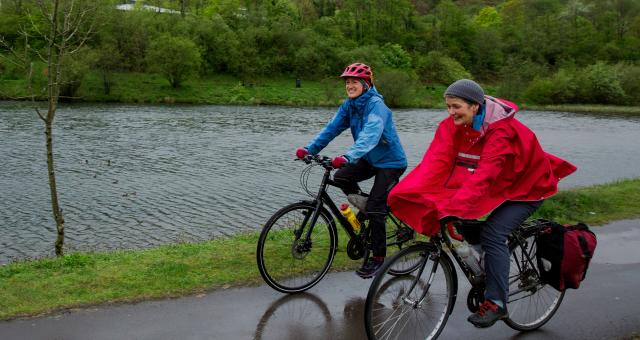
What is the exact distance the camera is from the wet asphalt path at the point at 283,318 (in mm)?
4684

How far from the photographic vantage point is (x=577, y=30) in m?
124

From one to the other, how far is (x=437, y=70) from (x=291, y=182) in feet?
287

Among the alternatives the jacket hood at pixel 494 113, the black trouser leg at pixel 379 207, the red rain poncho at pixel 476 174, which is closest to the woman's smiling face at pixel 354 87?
the black trouser leg at pixel 379 207

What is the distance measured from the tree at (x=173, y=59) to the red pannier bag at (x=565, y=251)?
68772 mm

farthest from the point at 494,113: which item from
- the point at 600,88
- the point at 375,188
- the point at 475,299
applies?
the point at 600,88

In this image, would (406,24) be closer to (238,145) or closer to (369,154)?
(238,145)

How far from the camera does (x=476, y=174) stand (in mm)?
4234

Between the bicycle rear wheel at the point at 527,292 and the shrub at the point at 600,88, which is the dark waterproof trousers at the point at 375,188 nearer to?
the bicycle rear wheel at the point at 527,292

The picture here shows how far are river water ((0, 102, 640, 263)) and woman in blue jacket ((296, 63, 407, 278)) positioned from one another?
8361 millimetres

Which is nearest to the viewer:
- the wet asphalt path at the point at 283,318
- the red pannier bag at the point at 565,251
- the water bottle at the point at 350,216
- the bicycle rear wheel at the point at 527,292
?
the red pannier bag at the point at 565,251

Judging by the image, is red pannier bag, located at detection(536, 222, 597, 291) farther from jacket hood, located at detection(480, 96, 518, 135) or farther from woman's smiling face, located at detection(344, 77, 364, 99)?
woman's smiling face, located at detection(344, 77, 364, 99)

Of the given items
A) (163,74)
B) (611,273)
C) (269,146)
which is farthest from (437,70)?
(611,273)

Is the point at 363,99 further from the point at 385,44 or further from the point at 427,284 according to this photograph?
the point at 385,44

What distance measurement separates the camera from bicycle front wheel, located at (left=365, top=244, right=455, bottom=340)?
4180mm
